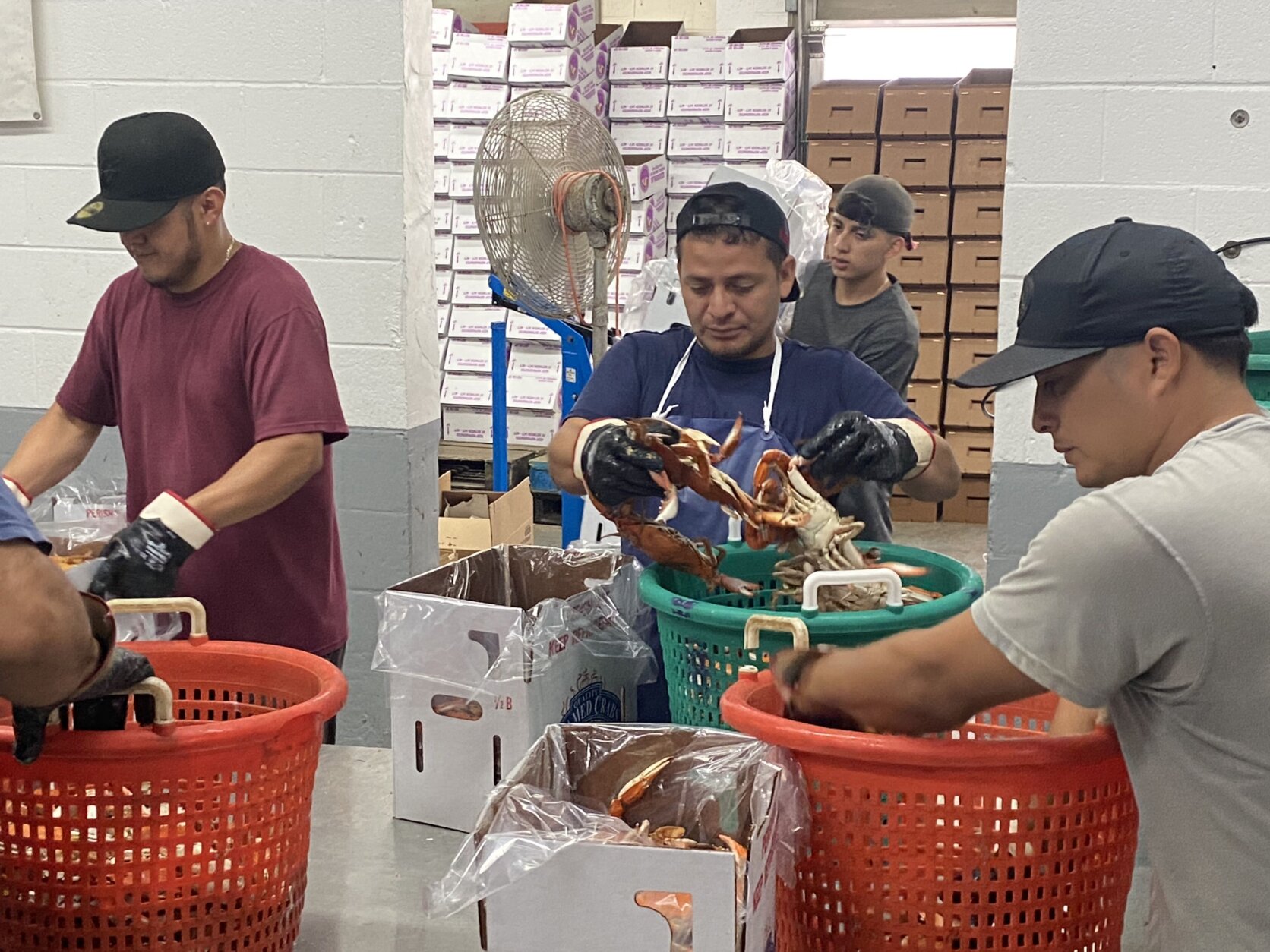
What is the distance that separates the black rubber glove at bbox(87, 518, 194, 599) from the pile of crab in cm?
74

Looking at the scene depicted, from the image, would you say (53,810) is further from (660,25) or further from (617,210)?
(660,25)

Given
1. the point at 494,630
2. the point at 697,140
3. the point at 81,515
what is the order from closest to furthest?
the point at 494,630
the point at 81,515
the point at 697,140

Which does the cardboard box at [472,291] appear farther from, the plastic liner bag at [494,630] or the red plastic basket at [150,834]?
the red plastic basket at [150,834]

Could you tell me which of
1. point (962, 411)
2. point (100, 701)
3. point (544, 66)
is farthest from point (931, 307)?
point (100, 701)

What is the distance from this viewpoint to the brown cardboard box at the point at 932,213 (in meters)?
8.34

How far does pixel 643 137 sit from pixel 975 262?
220 centimetres

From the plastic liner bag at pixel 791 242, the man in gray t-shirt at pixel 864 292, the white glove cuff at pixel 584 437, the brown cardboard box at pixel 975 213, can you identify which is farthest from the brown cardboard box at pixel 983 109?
the white glove cuff at pixel 584 437

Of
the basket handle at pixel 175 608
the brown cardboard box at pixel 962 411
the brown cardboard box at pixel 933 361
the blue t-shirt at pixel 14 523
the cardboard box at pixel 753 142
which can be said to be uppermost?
the cardboard box at pixel 753 142

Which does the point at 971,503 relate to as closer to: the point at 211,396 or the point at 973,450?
the point at 973,450

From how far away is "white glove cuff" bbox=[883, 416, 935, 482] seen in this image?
2.24 meters

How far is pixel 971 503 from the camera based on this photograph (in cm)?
864

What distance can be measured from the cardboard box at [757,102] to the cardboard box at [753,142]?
50 millimetres

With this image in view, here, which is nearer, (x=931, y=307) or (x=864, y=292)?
(x=864, y=292)

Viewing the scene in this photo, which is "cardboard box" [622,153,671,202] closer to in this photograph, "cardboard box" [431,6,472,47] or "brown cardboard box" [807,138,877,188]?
"brown cardboard box" [807,138,877,188]
